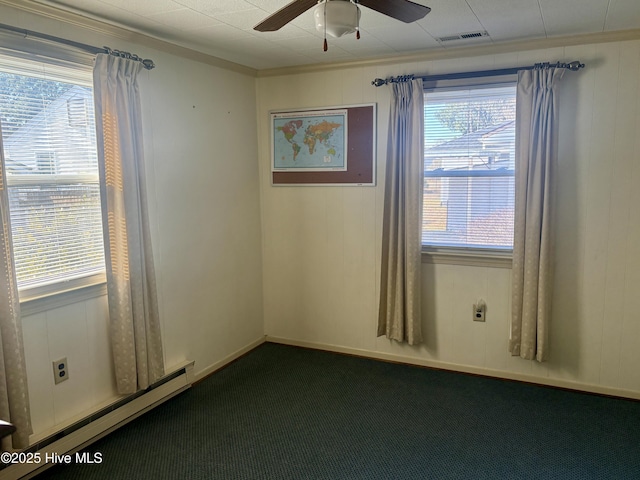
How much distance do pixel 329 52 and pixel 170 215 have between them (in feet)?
5.34

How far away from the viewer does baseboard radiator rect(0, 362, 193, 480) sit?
7.98 ft

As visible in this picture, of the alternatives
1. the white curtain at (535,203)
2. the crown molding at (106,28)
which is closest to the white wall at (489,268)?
the white curtain at (535,203)

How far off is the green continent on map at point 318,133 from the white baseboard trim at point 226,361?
173cm

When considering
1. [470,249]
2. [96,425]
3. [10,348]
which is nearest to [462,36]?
[470,249]

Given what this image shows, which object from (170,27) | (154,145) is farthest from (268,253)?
(170,27)

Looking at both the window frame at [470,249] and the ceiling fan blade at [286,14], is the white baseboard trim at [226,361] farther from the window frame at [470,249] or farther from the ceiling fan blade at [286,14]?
the ceiling fan blade at [286,14]

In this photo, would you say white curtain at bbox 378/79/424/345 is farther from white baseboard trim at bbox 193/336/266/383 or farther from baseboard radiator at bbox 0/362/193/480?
baseboard radiator at bbox 0/362/193/480

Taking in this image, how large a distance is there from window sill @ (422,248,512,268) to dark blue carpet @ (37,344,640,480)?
2.82 ft

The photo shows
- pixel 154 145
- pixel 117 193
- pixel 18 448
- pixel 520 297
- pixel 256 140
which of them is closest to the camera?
pixel 18 448

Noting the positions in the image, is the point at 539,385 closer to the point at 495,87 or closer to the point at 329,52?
the point at 495,87

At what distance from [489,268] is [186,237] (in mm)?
2200

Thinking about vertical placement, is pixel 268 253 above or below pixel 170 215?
below

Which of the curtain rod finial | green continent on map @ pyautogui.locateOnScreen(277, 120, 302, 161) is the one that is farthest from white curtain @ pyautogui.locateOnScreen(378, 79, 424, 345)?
the curtain rod finial

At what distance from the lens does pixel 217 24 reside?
2.78m
